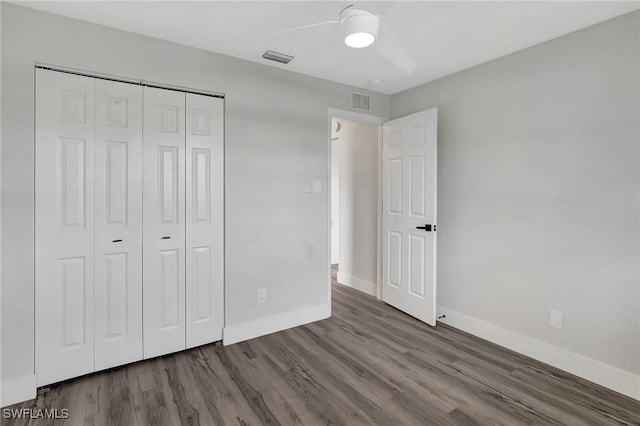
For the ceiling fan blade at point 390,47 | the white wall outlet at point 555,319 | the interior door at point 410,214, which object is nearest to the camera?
the ceiling fan blade at point 390,47

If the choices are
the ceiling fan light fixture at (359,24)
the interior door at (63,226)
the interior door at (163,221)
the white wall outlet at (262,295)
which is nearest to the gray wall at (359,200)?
the white wall outlet at (262,295)

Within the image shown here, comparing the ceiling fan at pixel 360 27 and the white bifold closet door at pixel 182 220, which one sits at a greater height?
the ceiling fan at pixel 360 27

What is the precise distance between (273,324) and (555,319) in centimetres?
231

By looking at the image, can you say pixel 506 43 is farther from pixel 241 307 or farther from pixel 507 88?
pixel 241 307

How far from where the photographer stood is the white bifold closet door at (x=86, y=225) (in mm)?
2152

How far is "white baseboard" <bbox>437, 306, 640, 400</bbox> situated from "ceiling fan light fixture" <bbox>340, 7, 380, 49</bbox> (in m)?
2.59

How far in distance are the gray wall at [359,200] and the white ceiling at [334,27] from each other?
1404 mm

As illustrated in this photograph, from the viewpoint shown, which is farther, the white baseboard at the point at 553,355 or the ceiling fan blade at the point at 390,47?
the white baseboard at the point at 553,355

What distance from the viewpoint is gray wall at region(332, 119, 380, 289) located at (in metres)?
4.12

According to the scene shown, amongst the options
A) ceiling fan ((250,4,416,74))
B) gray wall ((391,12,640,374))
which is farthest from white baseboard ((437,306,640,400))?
ceiling fan ((250,4,416,74))

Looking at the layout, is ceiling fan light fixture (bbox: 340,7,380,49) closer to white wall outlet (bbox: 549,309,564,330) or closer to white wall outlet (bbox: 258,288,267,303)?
white wall outlet (bbox: 258,288,267,303)

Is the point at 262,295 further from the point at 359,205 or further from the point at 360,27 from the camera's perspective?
the point at 360,27

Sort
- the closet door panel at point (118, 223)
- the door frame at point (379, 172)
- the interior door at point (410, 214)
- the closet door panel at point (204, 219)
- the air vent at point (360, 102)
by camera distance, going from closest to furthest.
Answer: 1. the closet door panel at point (118, 223)
2. the closet door panel at point (204, 219)
3. the interior door at point (410, 214)
4. the door frame at point (379, 172)
5. the air vent at point (360, 102)

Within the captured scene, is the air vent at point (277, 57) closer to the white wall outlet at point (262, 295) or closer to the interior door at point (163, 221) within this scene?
the interior door at point (163, 221)
